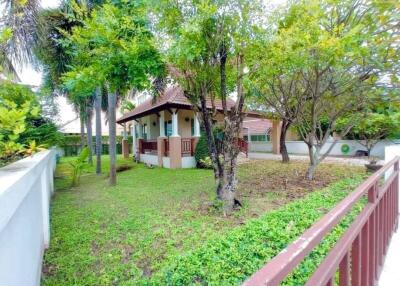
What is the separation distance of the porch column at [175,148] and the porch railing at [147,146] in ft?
10.5

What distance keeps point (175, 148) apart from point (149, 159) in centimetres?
417

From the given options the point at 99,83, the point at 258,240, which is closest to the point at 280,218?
the point at 258,240

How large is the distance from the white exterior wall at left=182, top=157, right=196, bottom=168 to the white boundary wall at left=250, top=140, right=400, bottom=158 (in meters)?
11.1

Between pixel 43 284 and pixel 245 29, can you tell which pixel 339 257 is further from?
pixel 245 29

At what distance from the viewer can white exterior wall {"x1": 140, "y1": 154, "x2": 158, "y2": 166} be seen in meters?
17.6

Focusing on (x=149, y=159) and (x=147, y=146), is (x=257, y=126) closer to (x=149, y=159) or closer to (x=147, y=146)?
(x=147, y=146)

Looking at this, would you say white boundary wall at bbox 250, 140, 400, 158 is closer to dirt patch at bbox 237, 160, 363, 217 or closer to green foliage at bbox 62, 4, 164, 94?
dirt patch at bbox 237, 160, 363, 217

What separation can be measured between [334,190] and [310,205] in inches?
85.7

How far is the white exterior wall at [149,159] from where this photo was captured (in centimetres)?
1756

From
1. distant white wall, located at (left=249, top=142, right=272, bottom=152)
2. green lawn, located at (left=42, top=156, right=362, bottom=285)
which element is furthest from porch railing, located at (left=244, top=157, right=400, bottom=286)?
distant white wall, located at (left=249, top=142, right=272, bottom=152)

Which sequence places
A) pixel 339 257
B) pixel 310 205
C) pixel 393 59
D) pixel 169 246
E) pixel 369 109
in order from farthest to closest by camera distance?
pixel 369 109
pixel 393 59
pixel 310 205
pixel 169 246
pixel 339 257

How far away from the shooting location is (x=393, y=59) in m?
7.97

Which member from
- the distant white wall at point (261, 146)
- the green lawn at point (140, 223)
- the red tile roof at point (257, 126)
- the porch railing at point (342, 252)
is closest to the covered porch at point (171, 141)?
the green lawn at point (140, 223)

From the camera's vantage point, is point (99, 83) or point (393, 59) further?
point (393, 59)
